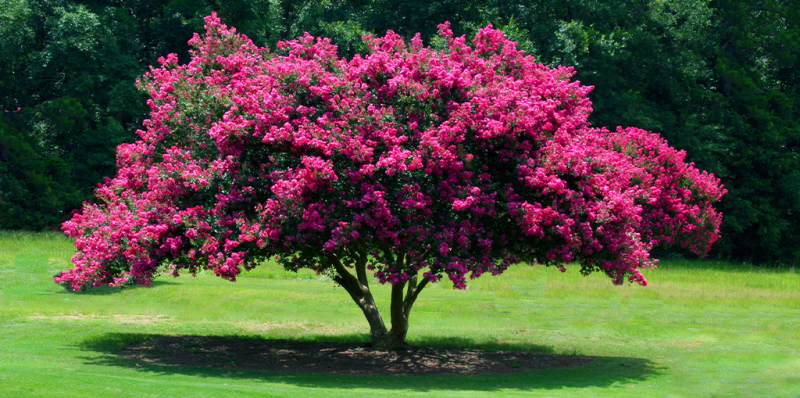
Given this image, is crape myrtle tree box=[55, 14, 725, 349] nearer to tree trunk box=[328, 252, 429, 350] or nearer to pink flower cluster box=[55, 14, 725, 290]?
pink flower cluster box=[55, 14, 725, 290]

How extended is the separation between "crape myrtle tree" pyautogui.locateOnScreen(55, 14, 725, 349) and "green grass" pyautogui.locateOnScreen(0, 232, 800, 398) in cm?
240

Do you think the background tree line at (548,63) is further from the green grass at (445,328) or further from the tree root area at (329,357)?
the tree root area at (329,357)

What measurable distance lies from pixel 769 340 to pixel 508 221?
11579 millimetres

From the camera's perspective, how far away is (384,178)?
1745 centimetres

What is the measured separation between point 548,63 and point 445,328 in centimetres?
2652

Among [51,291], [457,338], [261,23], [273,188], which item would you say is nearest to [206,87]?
[273,188]

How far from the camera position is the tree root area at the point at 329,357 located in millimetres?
19703

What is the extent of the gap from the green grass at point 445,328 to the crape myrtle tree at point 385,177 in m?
2.40

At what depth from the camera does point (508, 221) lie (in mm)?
18188

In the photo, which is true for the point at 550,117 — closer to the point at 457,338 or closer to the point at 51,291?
the point at 457,338

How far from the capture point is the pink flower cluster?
56.0 ft

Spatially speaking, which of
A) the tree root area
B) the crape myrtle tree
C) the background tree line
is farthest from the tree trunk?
the background tree line

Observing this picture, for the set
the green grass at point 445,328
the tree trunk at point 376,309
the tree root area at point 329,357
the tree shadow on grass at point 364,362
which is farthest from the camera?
the tree trunk at point 376,309

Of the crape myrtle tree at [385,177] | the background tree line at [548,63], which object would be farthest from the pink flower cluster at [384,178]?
the background tree line at [548,63]
